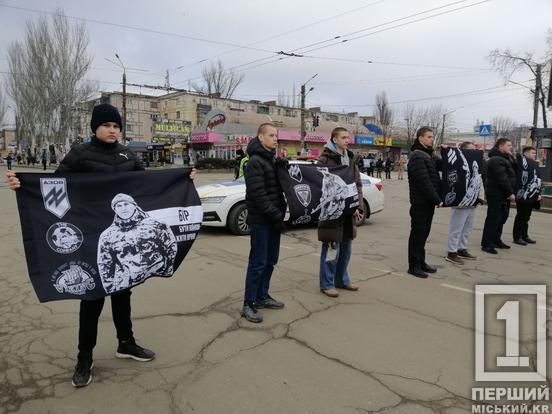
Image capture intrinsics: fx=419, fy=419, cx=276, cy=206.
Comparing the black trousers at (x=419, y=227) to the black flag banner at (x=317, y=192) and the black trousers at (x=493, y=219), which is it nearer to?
the black flag banner at (x=317, y=192)

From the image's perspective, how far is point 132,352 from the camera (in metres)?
3.35

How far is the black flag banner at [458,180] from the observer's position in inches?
250

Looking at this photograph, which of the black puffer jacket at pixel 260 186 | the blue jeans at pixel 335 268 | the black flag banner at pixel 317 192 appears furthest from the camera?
the blue jeans at pixel 335 268

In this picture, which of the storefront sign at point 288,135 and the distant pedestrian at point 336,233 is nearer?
the distant pedestrian at point 336,233

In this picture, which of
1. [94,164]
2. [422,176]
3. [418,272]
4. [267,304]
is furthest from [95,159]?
[418,272]

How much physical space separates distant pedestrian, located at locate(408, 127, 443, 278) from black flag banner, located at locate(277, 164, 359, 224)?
1.24 m

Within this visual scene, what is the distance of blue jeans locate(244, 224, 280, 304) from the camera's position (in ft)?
13.5

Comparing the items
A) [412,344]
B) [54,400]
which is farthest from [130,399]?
[412,344]

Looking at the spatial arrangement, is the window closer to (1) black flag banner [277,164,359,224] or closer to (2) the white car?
(2) the white car

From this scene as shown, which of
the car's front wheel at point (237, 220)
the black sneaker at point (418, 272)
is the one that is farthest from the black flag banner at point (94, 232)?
the car's front wheel at point (237, 220)

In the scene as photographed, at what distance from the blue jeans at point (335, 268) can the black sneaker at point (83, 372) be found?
8.92ft

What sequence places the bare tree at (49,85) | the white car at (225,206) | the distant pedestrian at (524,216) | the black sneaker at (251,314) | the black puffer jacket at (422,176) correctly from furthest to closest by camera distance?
the bare tree at (49,85)
the white car at (225,206)
the distant pedestrian at (524,216)
the black puffer jacket at (422,176)
the black sneaker at (251,314)

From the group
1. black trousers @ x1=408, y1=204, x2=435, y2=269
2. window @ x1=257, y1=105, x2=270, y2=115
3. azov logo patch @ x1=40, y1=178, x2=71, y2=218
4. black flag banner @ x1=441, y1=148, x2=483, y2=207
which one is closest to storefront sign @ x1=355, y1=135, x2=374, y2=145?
window @ x1=257, y1=105, x2=270, y2=115

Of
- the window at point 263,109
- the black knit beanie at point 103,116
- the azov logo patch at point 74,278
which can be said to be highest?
the window at point 263,109
